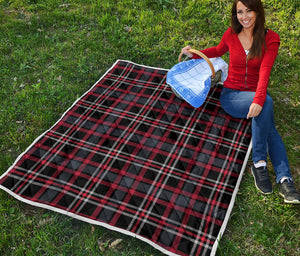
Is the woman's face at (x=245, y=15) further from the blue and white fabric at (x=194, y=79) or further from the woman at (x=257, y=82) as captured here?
the blue and white fabric at (x=194, y=79)

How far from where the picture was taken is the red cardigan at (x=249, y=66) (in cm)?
336

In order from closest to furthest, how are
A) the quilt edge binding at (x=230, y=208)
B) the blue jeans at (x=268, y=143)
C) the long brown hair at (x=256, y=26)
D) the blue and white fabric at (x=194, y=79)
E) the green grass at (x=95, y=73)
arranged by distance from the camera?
the quilt edge binding at (x=230, y=208)
the green grass at (x=95, y=73)
the long brown hair at (x=256, y=26)
the blue jeans at (x=268, y=143)
the blue and white fabric at (x=194, y=79)

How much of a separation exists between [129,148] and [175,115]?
30.9 inches

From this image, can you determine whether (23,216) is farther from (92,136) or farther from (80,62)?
(80,62)

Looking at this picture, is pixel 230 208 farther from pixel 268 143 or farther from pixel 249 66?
pixel 249 66

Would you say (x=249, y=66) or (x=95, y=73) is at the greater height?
(x=249, y=66)

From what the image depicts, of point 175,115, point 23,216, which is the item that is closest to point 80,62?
point 175,115

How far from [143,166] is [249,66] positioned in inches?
65.6

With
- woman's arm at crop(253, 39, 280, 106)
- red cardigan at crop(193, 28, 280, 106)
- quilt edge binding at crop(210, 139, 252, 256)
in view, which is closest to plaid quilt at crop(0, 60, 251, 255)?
quilt edge binding at crop(210, 139, 252, 256)

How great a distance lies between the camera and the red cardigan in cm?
336

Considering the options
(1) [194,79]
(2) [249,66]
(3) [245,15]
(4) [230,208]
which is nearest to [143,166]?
(4) [230,208]

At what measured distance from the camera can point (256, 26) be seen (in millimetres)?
3361

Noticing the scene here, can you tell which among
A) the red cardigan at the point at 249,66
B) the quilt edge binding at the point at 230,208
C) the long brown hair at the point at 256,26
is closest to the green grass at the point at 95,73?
the quilt edge binding at the point at 230,208

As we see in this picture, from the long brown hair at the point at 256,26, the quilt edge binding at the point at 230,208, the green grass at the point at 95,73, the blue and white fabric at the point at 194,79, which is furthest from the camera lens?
the blue and white fabric at the point at 194,79
